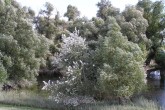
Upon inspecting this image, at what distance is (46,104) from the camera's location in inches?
922

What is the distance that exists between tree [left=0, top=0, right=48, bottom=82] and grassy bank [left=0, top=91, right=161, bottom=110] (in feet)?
16.9

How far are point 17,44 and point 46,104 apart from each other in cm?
851

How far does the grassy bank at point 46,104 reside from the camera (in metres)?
20.7

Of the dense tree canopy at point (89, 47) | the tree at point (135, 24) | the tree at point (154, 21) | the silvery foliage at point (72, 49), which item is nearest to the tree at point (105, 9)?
the dense tree canopy at point (89, 47)

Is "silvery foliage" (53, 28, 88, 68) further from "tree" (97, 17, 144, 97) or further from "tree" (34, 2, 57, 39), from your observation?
"tree" (34, 2, 57, 39)

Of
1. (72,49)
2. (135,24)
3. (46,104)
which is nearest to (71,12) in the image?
(135,24)

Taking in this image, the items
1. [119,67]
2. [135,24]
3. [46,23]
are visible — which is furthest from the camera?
[46,23]

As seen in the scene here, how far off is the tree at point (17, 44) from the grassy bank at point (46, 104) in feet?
16.9

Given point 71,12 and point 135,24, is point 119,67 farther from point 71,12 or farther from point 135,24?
point 71,12

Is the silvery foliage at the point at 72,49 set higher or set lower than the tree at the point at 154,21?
lower

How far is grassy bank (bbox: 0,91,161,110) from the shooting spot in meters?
20.7

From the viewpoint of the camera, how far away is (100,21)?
33156 millimetres

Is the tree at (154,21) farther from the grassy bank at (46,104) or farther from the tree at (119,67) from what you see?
the tree at (119,67)

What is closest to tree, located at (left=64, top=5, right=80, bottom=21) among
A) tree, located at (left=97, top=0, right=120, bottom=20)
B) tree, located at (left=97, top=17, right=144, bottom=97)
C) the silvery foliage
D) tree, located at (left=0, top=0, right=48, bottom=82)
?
tree, located at (left=97, top=0, right=120, bottom=20)
